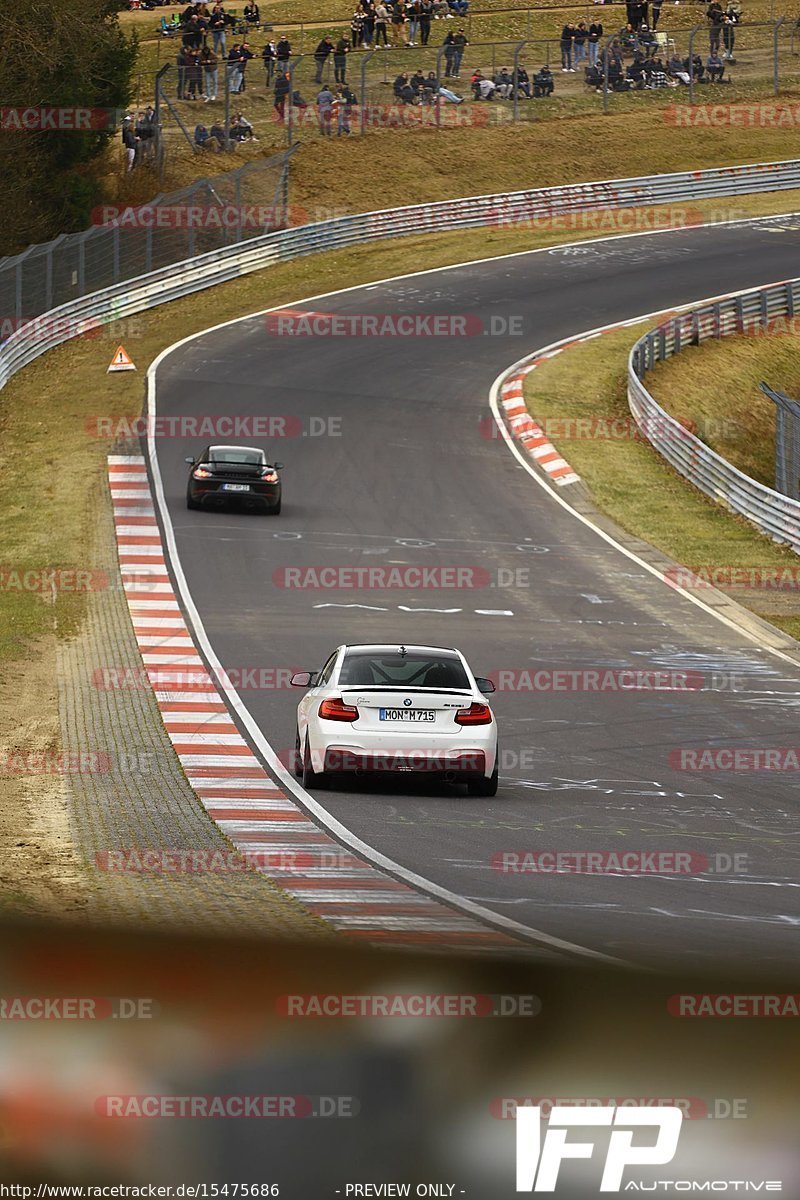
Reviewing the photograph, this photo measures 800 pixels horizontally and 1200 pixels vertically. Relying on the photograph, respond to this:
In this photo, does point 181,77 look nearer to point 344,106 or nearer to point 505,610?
point 344,106

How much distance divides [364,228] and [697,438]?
24612 mm

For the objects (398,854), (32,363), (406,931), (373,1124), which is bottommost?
(32,363)

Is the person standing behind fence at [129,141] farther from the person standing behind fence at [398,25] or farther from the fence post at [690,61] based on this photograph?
the fence post at [690,61]

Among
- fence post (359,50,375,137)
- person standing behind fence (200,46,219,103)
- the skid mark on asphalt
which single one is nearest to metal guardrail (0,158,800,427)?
fence post (359,50,375,137)

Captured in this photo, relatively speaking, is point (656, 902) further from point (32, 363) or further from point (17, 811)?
point (32, 363)

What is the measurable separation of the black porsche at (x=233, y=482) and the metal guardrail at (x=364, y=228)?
39.1 ft

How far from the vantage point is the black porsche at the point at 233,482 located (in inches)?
1266

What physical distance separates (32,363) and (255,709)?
1129 inches

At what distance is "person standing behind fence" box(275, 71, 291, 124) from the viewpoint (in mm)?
64750

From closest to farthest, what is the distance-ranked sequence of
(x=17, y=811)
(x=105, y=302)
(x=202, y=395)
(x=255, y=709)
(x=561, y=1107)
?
1. (x=561, y=1107)
2. (x=17, y=811)
3. (x=255, y=709)
4. (x=202, y=395)
5. (x=105, y=302)

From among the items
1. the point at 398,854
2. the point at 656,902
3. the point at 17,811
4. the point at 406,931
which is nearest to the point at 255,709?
the point at 17,811

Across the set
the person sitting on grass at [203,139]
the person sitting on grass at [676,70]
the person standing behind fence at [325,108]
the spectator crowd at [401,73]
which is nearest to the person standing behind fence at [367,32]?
the spectator crowd at [401,73]

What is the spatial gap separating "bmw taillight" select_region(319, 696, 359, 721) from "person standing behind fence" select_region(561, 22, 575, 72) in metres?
59.4

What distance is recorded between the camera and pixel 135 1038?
184 inches
